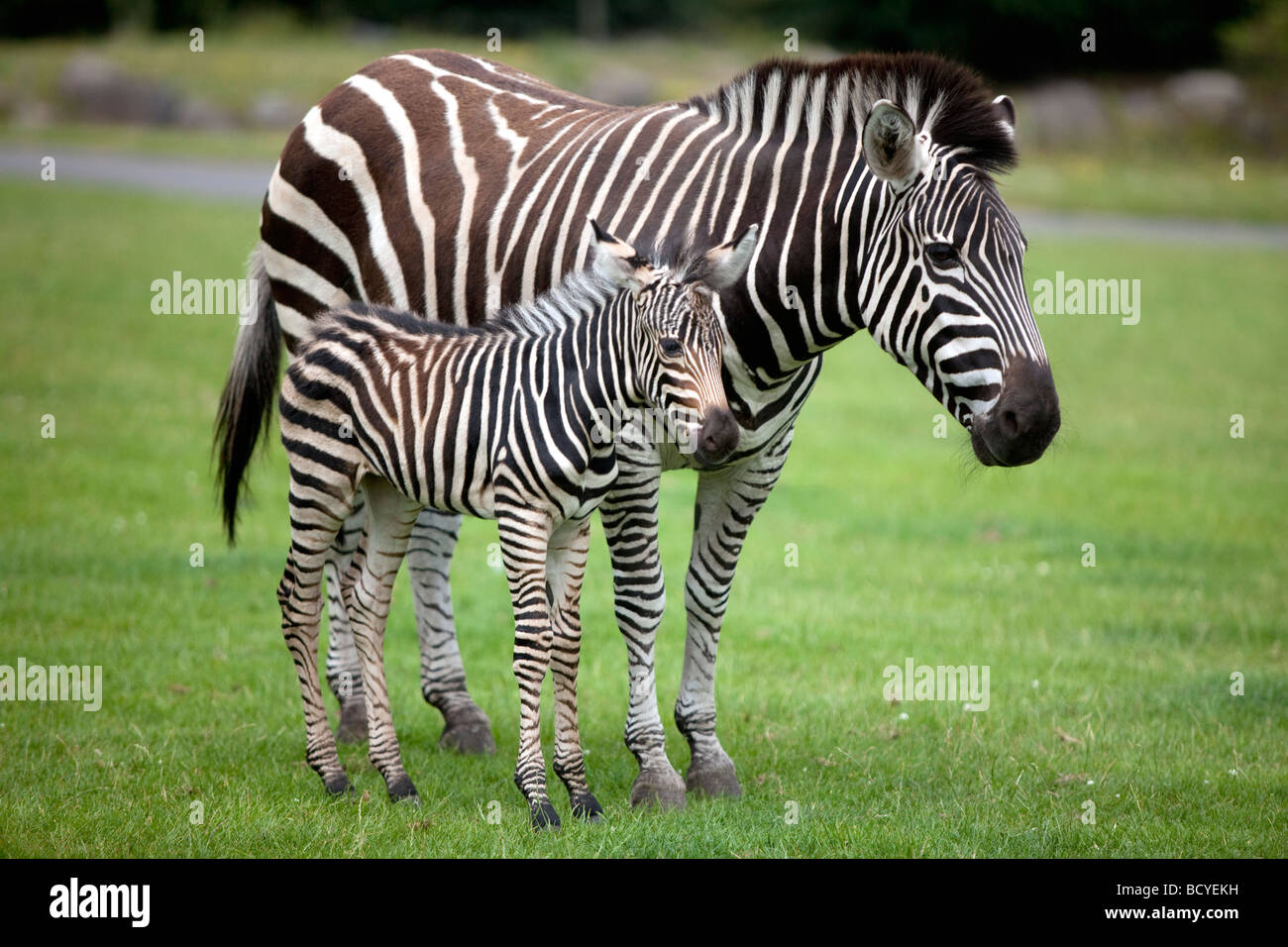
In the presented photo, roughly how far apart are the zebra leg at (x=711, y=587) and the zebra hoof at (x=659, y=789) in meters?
0.27

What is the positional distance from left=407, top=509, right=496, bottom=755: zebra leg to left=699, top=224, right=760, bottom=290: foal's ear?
7.71ft

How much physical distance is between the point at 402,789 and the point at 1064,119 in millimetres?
32851

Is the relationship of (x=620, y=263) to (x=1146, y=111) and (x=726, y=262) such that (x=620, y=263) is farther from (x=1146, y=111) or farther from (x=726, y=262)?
(x=1146, y=111)

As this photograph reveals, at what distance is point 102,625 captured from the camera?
8.56m

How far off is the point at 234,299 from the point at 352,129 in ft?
39.8

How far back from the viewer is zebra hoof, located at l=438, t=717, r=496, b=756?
7.04 meters

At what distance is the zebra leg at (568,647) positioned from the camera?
5.72 metres

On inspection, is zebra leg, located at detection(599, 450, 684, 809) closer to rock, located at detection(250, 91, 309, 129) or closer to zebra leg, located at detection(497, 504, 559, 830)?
zebra leg, located at detection(497, 504, 559, 830)

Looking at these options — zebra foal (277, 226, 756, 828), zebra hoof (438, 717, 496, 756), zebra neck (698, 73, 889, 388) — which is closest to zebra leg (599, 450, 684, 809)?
zebra foal (277, 226, 756, 828)

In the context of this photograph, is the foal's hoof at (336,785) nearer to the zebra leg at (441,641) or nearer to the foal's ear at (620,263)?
the zebra leg at (441,641)

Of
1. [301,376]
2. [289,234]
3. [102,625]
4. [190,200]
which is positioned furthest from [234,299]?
[301,376]

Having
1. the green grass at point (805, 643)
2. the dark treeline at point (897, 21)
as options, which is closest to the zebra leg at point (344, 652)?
the green grass at point (805, 643)
